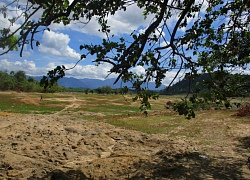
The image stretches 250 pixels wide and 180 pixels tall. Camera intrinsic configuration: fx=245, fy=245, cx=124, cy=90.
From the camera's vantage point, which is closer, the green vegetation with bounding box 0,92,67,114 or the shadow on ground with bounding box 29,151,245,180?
the shadow on ground with bounding box 29,151,245,180

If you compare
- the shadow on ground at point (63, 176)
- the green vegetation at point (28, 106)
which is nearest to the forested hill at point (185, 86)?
the shadow on ground at point (63, 176)

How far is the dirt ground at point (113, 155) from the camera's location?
863cm

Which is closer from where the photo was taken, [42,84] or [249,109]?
[42,84]

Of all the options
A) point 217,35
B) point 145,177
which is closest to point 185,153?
point 145,177

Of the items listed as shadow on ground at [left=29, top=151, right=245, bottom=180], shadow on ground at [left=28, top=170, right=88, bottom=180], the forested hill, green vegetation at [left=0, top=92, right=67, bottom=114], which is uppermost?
the forested hill

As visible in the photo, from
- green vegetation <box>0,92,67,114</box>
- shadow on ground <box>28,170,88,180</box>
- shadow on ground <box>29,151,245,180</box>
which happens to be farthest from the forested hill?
green vegetation <box>0,92,67,114</box>

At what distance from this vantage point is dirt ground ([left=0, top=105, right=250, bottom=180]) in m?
8.63

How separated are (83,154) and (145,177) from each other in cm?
437

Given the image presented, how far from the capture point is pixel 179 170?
8.70m

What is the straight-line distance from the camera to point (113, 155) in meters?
11.1

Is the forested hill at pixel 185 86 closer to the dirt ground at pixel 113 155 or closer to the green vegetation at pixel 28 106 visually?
the dirt ground at pixel 113 155

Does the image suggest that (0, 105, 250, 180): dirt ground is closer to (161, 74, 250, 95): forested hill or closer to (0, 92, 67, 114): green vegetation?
(161, 74, 250, 95): forested hill

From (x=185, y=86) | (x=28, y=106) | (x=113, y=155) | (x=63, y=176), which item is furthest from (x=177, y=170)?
(x=28, y=106)

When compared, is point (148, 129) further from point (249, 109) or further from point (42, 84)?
point (42, 84)
